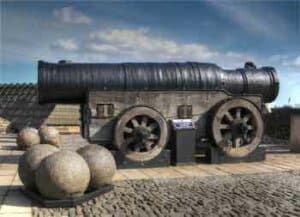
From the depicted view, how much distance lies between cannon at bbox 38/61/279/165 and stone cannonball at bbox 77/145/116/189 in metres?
3.10

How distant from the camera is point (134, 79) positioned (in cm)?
1173

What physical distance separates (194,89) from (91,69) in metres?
2.28

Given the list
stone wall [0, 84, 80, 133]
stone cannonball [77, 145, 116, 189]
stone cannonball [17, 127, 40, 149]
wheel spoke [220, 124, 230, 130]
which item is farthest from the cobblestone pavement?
stone wall [0, 84, 80, 133]

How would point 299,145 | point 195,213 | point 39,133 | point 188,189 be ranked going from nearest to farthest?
point 195,213 < point 188,189 < point 299,145 < point 39,133

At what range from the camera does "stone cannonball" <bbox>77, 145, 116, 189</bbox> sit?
804 centimetres

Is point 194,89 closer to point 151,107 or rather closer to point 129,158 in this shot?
point 151,107

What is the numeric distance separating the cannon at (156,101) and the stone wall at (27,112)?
17788 mm

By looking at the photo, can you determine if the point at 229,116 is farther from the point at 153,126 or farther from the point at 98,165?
the point at 98,165

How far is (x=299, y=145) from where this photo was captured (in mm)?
15148

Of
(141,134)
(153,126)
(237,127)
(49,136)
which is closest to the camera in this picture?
(141,134)

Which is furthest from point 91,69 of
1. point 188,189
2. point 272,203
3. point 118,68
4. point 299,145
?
point 299,145

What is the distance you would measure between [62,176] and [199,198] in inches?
77.2

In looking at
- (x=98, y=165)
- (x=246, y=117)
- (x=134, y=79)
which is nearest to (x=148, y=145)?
(x=134, y=79)

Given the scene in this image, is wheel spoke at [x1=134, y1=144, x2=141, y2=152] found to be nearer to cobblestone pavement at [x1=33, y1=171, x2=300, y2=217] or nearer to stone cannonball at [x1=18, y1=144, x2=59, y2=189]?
cobblestone pavement at [x1=33, y1=171, x2=300, y2=217]
